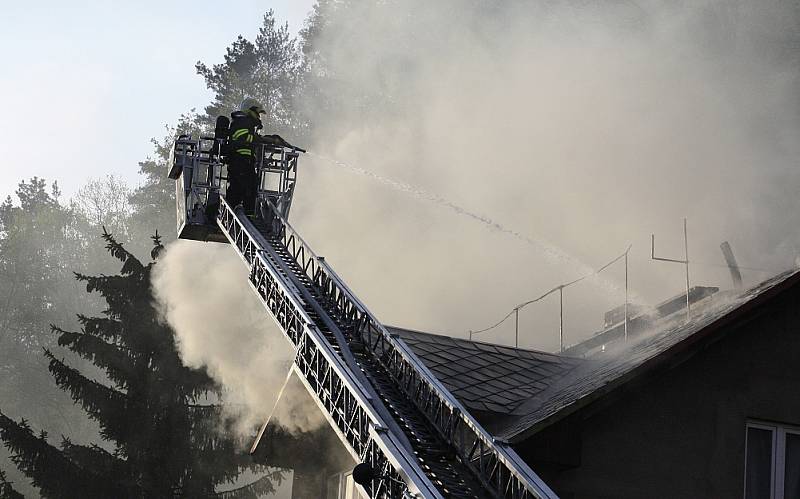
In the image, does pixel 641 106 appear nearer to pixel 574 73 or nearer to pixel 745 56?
pixel 574 73

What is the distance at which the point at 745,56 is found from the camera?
45.9m

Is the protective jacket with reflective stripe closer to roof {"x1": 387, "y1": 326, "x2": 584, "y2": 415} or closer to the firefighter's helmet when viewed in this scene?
the firefighter's helmet

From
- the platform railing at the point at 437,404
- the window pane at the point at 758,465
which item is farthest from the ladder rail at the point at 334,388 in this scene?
the window pane at the point at 758,465

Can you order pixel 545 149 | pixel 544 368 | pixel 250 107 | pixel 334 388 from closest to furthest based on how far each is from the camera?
pixel 334 388, pixel 544 368, pixel 250 107, pixel 545 149

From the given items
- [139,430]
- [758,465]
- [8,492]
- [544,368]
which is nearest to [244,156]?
[544,368]

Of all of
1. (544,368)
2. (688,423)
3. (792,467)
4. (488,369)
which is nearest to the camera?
(792,467)

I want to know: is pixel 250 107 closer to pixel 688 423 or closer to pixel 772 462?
pixel 688 423

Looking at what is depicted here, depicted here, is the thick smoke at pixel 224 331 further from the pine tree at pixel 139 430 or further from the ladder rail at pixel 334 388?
the ladder rail at pixel 334 388

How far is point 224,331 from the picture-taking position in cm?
2036

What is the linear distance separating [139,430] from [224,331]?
2.33 meters

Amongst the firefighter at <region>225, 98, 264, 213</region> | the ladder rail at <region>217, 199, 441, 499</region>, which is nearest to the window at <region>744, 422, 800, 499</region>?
the ladder rail at <region>217, 199, 441, 499</region>

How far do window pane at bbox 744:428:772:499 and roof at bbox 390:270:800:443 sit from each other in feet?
3.58

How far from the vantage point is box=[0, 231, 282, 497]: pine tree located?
19562 millimetres

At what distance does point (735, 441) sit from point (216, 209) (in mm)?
8520
